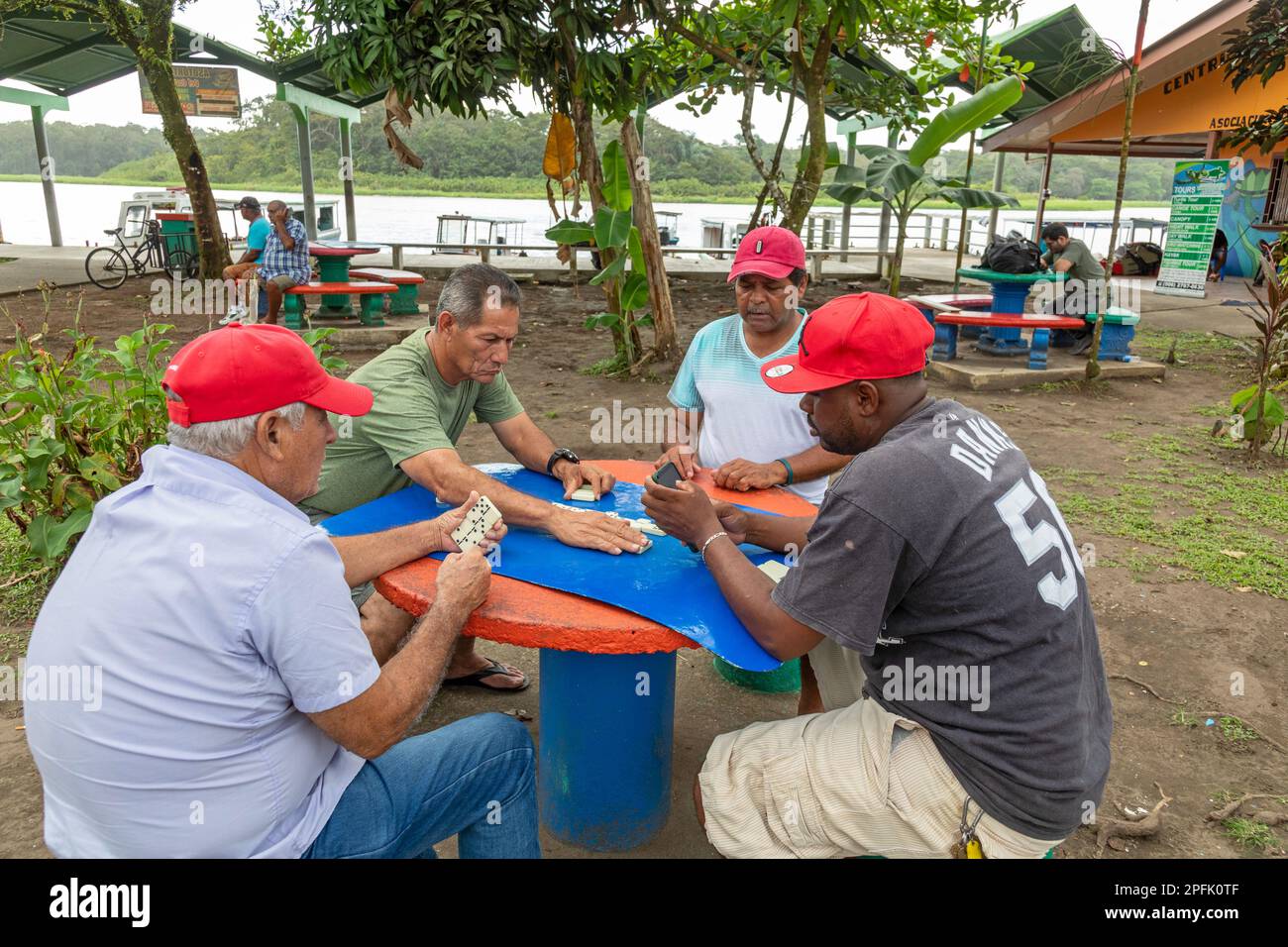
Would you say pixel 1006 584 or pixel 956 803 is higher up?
pixel 1006 584

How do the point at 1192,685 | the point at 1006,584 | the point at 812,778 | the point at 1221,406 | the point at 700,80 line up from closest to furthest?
the point at 1006,584 → the point at 812,778 → the point at 1192,685 → the point at 1221,406 → the point at 700,80

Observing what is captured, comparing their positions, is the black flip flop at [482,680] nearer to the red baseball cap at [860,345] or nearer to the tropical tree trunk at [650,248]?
the red baseball cap at [860,345]

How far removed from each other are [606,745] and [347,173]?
16748mm

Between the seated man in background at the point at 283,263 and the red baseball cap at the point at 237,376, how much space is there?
9468 millimetres

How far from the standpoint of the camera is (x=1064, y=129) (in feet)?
55.0

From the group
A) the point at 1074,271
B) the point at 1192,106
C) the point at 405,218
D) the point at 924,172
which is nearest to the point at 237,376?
the point at 924,172

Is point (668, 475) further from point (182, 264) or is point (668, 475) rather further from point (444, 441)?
point (182, 264)

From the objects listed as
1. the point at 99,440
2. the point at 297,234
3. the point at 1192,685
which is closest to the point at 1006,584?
the point at 1192,685

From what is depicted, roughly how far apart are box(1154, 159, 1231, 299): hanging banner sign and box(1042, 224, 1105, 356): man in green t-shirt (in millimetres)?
5486

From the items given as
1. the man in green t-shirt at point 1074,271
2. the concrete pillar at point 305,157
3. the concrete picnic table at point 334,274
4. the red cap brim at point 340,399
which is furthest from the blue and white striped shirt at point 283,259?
the red cap brim at point 340,399

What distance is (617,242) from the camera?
25.3 ft

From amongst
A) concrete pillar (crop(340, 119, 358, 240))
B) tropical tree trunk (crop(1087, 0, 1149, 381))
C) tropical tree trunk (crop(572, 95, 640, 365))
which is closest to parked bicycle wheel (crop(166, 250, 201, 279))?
concrete pillar (crop(340, 119, 358, 240))
